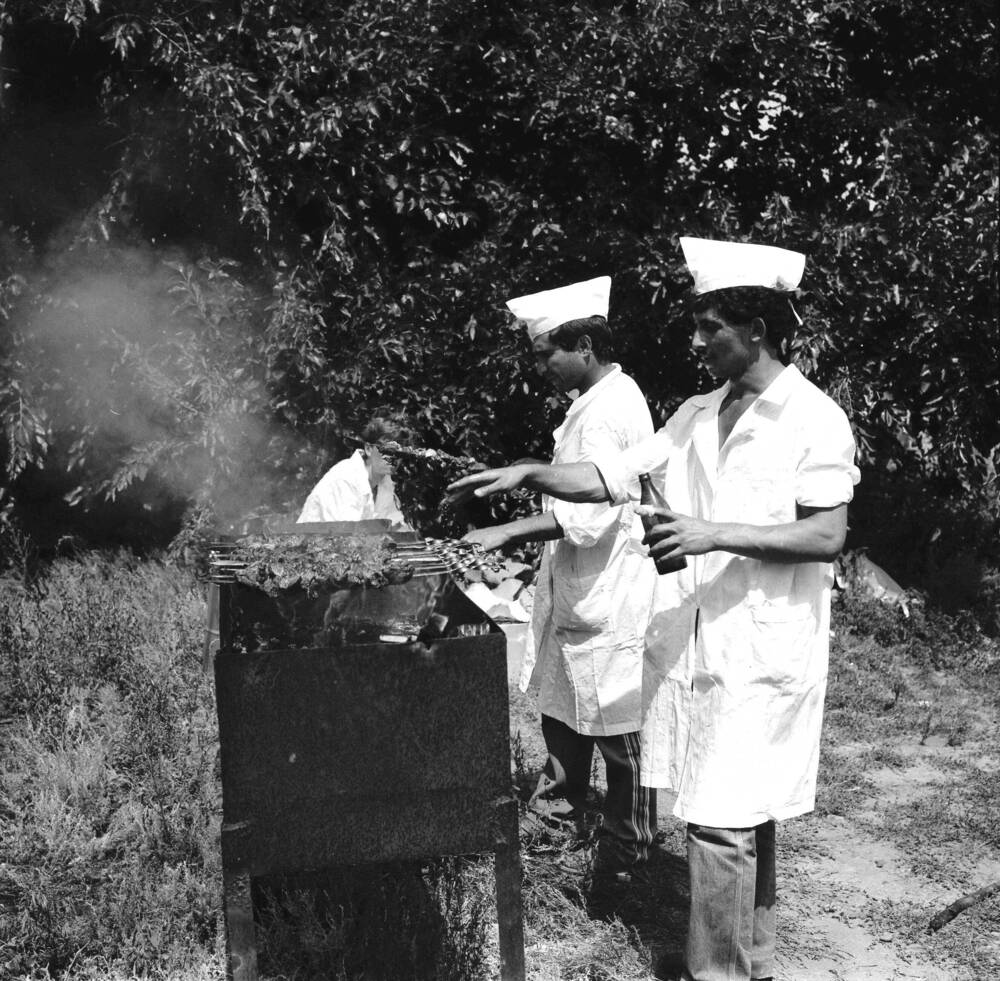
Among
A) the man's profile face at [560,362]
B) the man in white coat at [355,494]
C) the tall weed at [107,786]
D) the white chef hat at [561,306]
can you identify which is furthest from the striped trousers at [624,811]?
the man in white coat at [355,494]

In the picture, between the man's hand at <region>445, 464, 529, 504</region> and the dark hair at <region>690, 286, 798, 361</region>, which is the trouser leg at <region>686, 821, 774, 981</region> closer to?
the man's hand at <region>445, 464, 529, 504</region>

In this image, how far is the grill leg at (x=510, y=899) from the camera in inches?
132

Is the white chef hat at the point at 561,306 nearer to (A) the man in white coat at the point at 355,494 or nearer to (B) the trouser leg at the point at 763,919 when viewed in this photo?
(A) the man in white coat at the point at 355,494

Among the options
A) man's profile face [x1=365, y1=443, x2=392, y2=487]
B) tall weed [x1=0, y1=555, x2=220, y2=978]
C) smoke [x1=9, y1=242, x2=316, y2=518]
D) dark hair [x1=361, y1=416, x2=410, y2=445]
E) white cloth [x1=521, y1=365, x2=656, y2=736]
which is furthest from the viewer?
smoke [x1=9, y1=242, x2=316, y2=518]

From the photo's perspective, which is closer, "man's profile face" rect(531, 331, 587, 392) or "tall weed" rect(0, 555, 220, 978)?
"tall weed" rect(0, 555, 220, 978)

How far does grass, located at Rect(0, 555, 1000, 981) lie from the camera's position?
3.82 m

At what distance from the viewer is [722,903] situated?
3.40 m

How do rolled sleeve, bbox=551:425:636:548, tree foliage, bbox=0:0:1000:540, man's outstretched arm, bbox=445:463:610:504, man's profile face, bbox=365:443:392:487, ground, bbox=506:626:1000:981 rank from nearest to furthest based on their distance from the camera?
man's outstretched arm, bbox=445:463:610:504 → ground, bbox=506:626:1000:981 → rolled sleeve, bbox=551:425:636:548 → man's profile face, bbox=365:443:392:487 → tree foliage, bbox=0:0:1000:540

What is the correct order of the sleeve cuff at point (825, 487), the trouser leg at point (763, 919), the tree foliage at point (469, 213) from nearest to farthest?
the sleeve cuff at point (825, 487) → the trouser leg at point (763, 919) → the tree foliage at point (469, 213)

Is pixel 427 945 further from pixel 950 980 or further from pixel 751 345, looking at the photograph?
pixel 751 345

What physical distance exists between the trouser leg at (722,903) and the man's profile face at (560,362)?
A: 1.79m

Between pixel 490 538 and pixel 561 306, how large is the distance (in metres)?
0.98

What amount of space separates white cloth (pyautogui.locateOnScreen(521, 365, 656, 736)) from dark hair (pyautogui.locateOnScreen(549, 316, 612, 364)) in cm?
12

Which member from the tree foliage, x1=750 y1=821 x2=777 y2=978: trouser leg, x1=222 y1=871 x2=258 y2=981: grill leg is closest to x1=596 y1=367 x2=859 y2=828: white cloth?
A: x1=750 y1=821 x2=777 y2=978: trouser leg
